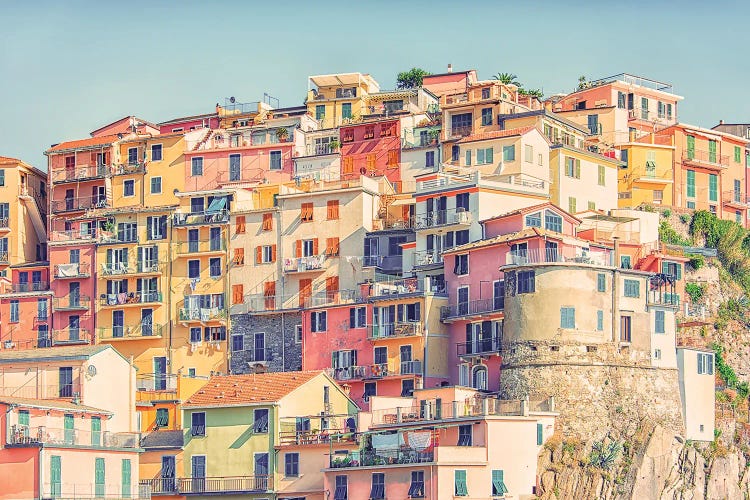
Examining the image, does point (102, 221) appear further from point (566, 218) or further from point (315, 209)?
point (566, 218)

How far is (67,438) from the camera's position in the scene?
81.3 m

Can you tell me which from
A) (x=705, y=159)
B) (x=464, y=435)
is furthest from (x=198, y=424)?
(x=705, y=159)

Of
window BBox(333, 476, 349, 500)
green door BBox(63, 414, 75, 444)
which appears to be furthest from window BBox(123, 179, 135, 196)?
window BBox(333, 476, 349, 500)

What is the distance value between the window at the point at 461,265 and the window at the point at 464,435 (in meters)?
13.4

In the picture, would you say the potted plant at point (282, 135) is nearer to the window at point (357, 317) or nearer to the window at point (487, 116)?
the window at point (487, 116)

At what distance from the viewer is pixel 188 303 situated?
10250cm

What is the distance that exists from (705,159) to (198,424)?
39.2 meters

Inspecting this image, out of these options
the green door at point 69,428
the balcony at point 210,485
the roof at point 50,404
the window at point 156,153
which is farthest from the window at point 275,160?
the green door at point 69,428

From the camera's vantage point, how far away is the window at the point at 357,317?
93.7 m

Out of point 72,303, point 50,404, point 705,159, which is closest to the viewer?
point 50,404

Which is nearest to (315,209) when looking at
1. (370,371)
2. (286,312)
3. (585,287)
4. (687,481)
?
(286,312)

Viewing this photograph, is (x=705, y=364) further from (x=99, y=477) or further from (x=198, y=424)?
(x=99, y=477)

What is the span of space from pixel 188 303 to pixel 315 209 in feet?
31.6

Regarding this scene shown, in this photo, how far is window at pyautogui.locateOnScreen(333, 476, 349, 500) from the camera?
7969cm
